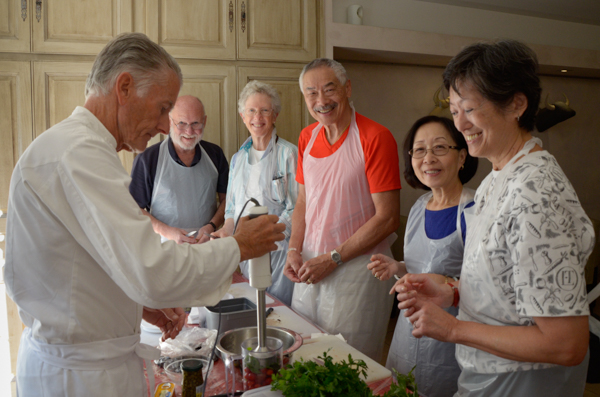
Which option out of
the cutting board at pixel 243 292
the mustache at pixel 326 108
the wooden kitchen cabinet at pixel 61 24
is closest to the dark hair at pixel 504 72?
the mustache at pixel 326 108

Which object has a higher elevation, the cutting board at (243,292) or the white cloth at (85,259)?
the white cloth at (85,259)

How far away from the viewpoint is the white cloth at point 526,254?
823mm

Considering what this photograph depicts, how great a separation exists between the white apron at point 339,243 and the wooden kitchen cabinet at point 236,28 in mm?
1172

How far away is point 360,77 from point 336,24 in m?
0.83

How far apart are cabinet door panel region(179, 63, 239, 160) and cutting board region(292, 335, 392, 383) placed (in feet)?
5.71

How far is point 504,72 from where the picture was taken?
935 mm

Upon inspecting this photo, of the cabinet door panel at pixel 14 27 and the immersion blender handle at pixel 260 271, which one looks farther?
the cabinet door panel at pixel 14 27

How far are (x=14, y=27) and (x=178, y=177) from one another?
1174mm

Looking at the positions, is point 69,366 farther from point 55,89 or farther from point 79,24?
point 79,24

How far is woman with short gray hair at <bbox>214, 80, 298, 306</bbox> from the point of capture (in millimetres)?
2266

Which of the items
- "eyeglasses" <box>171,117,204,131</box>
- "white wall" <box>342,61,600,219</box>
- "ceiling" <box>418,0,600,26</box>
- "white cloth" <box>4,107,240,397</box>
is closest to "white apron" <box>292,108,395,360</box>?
"eyeglasses" <box>171,117,204,131</box>

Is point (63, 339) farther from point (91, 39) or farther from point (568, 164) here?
point (568, 164)

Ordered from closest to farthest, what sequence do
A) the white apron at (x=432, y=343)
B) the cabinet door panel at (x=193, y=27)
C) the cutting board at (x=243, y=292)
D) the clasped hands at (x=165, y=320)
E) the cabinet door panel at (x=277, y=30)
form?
the clasped hands at (x=165, y=320)
the white apron at (x=432, y=343)
the cutting board at (x=243, y=292)
the cabinet door panel at (x=193, y=27)
the cabinet door panel at (x=277, y=30)

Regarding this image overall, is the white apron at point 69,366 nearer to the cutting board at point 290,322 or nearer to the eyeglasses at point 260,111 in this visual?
the cutting board at point 290,322
